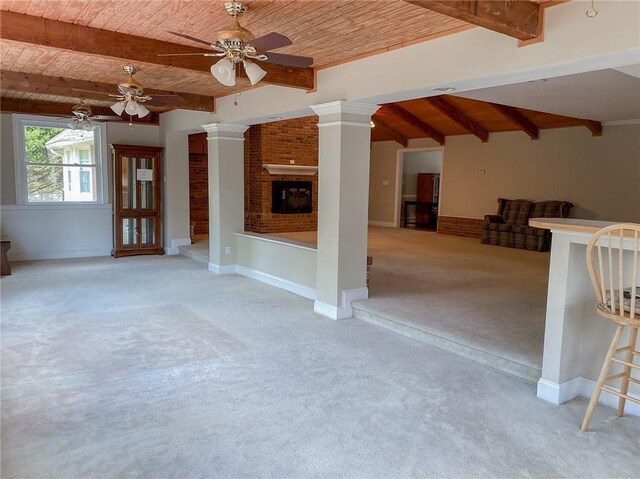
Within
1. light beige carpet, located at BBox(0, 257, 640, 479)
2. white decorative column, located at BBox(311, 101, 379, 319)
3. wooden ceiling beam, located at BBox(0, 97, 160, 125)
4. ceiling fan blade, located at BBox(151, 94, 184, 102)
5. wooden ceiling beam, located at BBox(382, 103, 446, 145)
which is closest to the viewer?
light beige carpet, located at BBox(0, 257, 640, 479)

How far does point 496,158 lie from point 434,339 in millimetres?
7117

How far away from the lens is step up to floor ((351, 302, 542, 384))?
320 centimetres

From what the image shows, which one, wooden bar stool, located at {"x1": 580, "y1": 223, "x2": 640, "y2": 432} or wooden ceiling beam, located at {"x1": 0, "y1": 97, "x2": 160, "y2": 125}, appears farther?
wooden ceiling beam, located at {"x1": 0, "y1": 97, "x2": 160, "y2": 125}

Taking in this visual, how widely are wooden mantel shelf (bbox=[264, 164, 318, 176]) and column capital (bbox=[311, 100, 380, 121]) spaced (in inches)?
197

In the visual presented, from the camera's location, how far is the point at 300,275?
556 cm

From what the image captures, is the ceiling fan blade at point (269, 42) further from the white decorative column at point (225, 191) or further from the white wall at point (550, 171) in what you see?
the white wall at point (550, 171)

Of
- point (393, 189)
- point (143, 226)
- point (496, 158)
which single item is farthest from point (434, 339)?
point (393, 189)

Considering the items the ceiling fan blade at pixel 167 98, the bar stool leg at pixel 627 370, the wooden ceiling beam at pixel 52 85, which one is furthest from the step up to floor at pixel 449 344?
the wooden ceiling beam at pixel 52 85

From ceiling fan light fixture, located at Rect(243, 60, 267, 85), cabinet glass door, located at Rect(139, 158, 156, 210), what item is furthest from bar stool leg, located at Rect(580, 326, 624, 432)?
cabinet glass door, located at Rect(139, 158, 156, 210)

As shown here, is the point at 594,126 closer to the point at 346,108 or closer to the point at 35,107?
the point at 346,108

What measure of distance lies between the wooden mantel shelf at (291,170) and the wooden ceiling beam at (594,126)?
17.3ft

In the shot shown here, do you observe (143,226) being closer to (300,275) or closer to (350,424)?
(300,275)

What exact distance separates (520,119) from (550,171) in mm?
1230

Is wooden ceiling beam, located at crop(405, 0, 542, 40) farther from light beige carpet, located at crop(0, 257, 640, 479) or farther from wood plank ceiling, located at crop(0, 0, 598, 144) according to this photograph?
light beige carpet, located at crop(0, 257, 640, 479)
